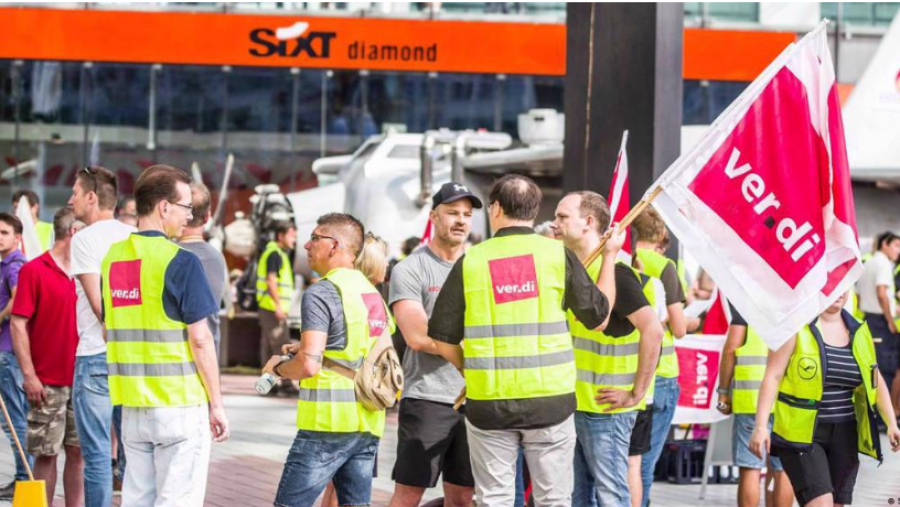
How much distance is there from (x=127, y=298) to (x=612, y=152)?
466 centimetres

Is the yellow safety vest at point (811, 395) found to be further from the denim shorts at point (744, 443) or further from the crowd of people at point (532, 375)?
the denim shorts at point (744, 443)

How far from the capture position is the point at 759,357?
323 inches

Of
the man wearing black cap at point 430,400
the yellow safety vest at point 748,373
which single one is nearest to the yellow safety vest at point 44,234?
the man wearing black cap at point 430,400

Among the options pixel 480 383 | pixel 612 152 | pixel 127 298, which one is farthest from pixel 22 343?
pixel 612 152

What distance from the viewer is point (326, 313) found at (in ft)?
18.8

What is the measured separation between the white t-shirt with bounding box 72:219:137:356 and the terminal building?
2196 centimetres

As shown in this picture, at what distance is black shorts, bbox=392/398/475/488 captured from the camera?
21.1 ft

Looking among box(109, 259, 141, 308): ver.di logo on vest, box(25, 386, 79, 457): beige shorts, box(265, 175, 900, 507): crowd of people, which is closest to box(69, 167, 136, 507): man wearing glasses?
box(25, 386, 79, 457): beige shorts

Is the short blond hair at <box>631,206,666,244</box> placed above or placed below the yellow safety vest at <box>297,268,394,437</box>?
above

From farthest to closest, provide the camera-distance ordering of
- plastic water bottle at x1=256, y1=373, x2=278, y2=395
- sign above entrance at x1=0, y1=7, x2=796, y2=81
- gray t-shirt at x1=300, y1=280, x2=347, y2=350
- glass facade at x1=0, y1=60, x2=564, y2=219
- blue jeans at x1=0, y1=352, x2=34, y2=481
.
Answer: sign above entrance at x1=0, y1=7, x2=796, y2=81 → glass facade at x1=0, y1=60, x2=564, y2=219 → blue jeans at x1=0, y1=352, x2=34, y2=481 → gray t-shirt at x1=300, y1=280, x2=347, y2=350 → plastic water bottle at x1=256, y1=373, x2=278, y2=395

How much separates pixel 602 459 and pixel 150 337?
2.15 meters

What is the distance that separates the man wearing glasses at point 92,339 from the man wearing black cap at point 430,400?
145cm

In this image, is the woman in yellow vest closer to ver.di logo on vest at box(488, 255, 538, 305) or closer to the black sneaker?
ver.di logo on vest at box(488, 255, 538, 305)

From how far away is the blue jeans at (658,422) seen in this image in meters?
7.57
